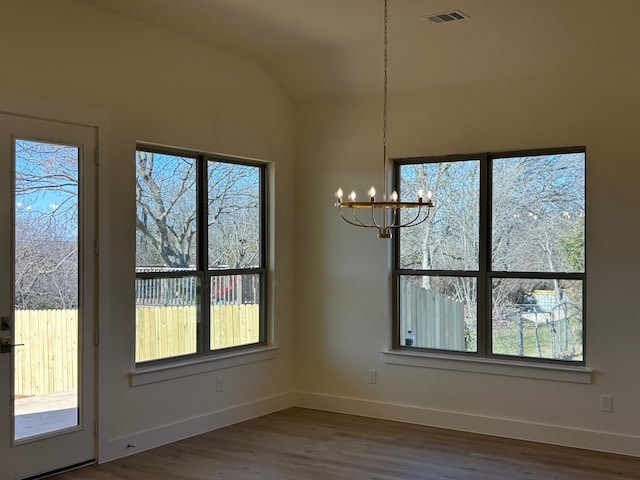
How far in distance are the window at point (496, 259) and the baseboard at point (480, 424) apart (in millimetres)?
524

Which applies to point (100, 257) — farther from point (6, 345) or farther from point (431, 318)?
point (431, 318)

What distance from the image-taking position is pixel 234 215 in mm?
5961

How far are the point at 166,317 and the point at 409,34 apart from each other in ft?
9.51

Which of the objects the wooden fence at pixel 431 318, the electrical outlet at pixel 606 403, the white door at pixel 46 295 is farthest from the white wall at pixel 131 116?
the electrical outlet at pixel 606 403

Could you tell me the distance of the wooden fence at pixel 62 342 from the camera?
167 inches

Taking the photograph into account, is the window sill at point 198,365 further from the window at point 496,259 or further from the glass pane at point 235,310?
the window at point 496,259

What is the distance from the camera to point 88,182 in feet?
15.1

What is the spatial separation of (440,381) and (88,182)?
3245 mm

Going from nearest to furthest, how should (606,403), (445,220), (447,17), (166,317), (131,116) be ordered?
(447,17) < (131,116) < (606,403) < (166,317) < (445,220)

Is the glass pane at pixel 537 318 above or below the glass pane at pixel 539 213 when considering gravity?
below

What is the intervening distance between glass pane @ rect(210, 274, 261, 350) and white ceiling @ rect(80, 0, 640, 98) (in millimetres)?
1964

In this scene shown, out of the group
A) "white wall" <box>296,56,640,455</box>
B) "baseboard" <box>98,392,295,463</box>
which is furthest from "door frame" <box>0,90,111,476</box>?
"white wall" <box>296,56,640,455</box>

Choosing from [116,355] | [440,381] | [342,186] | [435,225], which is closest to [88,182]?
[116,355]

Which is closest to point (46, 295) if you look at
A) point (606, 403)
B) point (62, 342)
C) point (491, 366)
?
point (62, 342)
